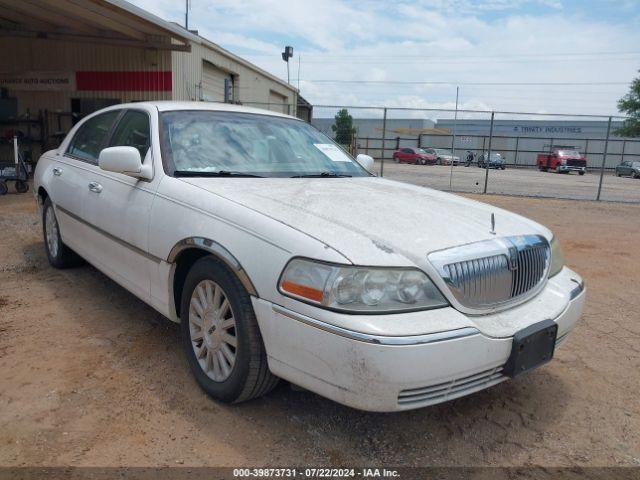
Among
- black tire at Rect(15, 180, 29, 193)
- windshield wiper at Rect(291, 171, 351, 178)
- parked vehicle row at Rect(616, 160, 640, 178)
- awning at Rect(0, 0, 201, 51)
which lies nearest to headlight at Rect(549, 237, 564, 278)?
windshield wiper at Rect(291, 171, 351, 178)

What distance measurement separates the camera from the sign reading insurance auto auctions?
1597 cm

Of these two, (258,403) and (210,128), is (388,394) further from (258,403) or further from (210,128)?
(210,128)

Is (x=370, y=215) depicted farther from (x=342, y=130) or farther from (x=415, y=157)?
(x=415, y=157)

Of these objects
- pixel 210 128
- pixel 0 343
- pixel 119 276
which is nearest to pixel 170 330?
pixel 119 276

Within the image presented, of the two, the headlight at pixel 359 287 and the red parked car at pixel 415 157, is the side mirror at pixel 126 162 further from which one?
the red parked car at pixel 415 157

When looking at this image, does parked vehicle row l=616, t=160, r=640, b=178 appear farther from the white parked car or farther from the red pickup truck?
the white parked car

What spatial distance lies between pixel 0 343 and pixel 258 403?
6.20ft

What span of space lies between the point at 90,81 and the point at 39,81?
1693 mm

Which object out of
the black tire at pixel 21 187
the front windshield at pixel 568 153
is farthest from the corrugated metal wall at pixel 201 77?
the front windshield at pixel 568 153

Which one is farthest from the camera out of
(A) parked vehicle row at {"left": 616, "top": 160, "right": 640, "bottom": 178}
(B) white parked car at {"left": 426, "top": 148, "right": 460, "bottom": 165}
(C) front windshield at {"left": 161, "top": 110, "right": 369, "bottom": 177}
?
(A) parked vehicle row at {"left": 616, "top": 160, "right": 640, "bottom": 178}

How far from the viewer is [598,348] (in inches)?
145

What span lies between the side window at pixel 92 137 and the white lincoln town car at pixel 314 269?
1.69 feet

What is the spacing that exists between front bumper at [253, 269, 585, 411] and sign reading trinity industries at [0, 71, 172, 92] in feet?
47.6

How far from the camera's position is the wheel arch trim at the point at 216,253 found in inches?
94.6
